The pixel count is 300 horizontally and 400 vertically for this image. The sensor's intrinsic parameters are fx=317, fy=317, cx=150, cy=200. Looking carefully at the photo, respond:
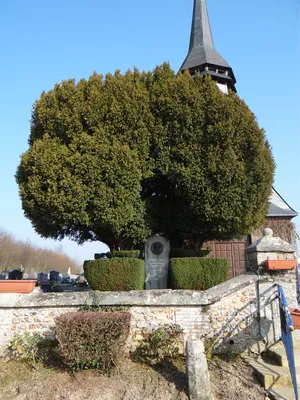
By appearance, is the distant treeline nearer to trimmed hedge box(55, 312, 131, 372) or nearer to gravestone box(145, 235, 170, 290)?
gravestone box(145, 235, 170, 290)

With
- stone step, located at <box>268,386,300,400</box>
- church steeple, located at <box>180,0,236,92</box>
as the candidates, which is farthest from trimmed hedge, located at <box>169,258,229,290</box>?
church steeple, located at <box>180,0,236,92</box>

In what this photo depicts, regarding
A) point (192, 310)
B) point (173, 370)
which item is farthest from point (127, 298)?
point (173, 370)

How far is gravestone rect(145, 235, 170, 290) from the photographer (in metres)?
10.1

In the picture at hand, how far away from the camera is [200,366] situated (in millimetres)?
4250

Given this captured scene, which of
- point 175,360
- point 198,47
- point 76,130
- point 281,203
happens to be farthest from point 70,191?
point 198,47

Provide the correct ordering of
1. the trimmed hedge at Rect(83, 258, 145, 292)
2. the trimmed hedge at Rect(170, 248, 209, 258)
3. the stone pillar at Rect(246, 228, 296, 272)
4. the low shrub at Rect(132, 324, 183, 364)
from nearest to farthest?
the low shrub at Rect(132, 324, 183, 364)
the stone pillar at Rect(246, 228, 296, 272)
the trimmed hedge at Rect(83, 258, 145, 292)
the trimmed hedge at Rect(170, 248, 209, 258)

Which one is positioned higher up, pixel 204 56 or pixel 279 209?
pixel 204 56

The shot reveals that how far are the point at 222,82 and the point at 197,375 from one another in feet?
62.6

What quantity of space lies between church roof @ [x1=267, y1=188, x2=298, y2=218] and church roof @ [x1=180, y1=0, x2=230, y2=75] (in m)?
8.93

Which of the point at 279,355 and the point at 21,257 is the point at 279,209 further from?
the point at 21,257

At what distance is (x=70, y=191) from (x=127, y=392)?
17.7 feet

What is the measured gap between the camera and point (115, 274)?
8.22 m

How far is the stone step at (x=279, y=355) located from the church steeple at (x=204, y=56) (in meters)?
16.2

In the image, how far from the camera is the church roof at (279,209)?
17.6 m
